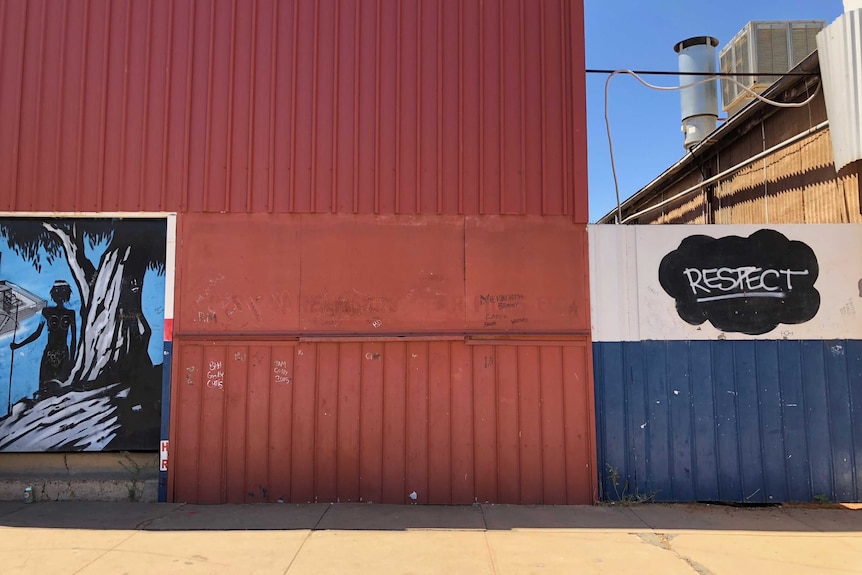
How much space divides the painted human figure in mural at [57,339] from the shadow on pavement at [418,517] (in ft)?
4.30

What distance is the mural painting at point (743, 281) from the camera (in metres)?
6.27

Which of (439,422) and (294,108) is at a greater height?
(294,108)

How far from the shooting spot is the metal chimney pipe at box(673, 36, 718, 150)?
357 inches

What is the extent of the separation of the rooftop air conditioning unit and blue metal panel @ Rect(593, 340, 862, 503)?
4646 millimetres

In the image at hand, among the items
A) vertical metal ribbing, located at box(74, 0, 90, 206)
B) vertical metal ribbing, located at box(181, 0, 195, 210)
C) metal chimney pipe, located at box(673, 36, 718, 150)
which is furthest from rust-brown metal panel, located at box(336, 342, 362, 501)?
metal chimney pipe, located at box(673, 36, 718, 150)

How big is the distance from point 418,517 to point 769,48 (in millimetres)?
8495

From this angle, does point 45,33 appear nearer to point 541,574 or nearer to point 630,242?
point 630,242

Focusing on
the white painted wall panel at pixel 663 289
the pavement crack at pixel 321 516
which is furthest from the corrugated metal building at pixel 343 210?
the white painted wall panel at pixel 663 289

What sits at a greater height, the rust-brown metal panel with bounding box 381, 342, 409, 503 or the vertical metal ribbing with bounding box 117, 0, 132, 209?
the vertical metal ribbing with bounding box 117, 0, 132, 209

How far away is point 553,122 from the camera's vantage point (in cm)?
646

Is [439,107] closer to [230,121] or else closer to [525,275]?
[525,275]

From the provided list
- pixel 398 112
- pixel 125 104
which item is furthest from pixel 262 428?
pixel 125 104

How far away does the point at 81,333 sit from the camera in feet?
20.6

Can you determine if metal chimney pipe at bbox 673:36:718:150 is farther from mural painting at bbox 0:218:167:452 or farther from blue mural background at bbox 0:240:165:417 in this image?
blue mural background at bbox 0:240:165:417
